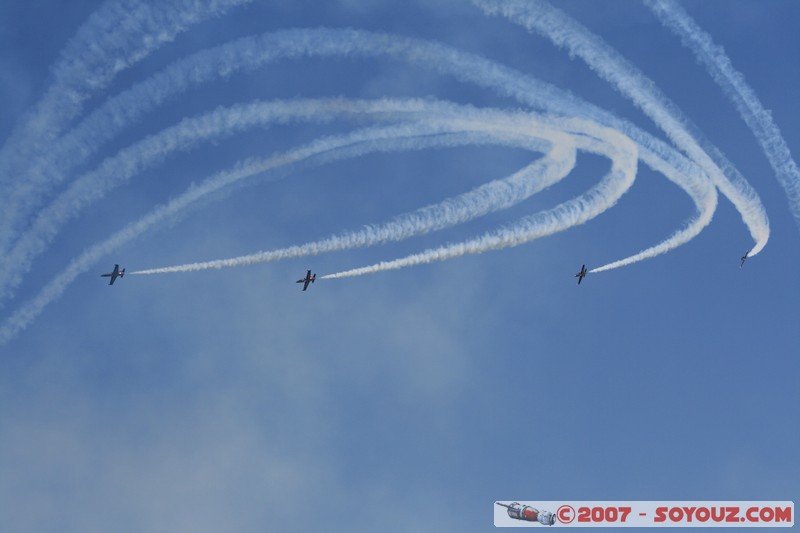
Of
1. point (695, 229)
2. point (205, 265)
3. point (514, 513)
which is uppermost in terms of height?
point (695, 229)

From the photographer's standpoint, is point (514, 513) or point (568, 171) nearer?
point (568, 171)

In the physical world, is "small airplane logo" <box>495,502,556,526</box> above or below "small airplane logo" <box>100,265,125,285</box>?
below

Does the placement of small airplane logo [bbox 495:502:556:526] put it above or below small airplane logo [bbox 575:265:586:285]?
below

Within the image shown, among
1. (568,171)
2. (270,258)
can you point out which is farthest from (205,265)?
(568,171)

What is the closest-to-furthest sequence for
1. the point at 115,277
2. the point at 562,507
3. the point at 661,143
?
the point at 661,143 < the point at 562,507 < the point at 115,277

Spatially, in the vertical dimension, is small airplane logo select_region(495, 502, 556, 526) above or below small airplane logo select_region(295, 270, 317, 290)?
below

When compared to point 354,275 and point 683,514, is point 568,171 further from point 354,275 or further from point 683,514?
point 683,514

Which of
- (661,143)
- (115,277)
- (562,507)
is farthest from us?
(115,277)

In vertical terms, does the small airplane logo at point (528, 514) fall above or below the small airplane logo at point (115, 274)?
below

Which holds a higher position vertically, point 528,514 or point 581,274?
point 581,274

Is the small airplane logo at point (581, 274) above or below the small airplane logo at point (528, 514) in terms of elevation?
above

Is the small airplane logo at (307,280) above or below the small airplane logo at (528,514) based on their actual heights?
above
